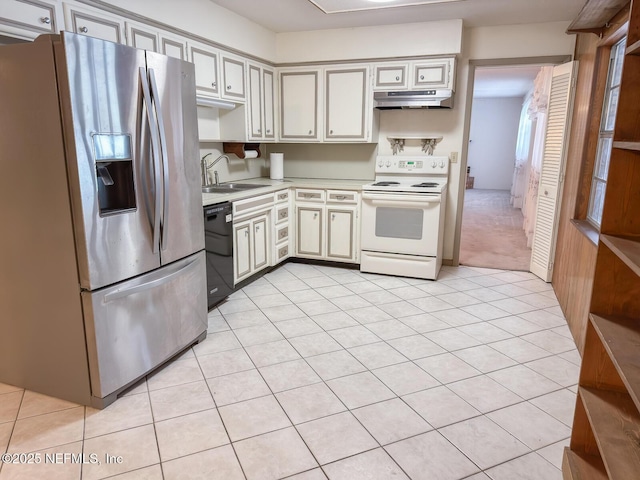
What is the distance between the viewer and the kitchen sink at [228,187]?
3.93 metres

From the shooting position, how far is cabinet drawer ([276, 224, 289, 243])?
429 centimetres

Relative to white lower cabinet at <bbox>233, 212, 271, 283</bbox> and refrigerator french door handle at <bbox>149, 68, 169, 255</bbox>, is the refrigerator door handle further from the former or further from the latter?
white lower cabinet at <bbox>233, 212, 271, 283</bbox>

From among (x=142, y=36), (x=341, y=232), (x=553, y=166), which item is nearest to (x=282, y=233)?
(x=341, y=232)

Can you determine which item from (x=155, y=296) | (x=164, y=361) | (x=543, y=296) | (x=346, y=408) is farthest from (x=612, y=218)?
(x=543, y=296)

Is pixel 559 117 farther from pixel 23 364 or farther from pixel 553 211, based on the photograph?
pixel 23 364

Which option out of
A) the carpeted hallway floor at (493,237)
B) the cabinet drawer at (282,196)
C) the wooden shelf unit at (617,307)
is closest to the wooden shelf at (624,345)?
the wooden shelf unit at (617,307)

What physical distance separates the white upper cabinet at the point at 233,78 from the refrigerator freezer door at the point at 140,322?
173cm

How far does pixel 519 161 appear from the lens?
30.9 feet

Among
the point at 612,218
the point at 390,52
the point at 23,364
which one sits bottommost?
the point at 23,364

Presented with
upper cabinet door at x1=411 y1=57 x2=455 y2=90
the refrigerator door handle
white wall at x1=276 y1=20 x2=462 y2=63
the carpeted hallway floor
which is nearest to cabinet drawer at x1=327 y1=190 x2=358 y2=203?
upper cabinet door at x1=411 y1=57 x2=455 y2=90

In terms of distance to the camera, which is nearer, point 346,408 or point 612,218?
point 612,218

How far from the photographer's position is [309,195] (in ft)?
14.5

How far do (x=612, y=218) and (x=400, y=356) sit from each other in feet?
5.00

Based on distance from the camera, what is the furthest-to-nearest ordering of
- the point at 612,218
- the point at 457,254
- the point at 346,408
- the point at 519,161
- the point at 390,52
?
the point at 519,161 < the point at 457,254 < the point at 390,52 < the point at 346,408 < the point at 612,218
